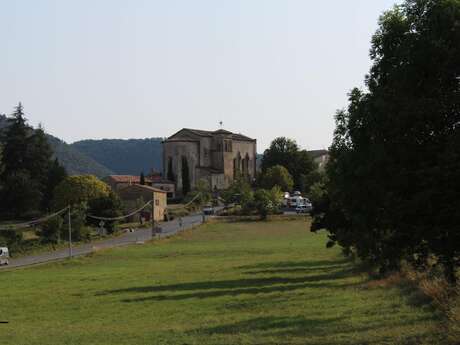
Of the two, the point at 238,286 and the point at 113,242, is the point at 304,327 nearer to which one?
the point at 238,286

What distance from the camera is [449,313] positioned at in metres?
15.8

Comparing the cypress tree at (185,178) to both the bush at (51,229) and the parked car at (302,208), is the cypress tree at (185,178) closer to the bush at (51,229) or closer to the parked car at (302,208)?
the parked car at (302,208)

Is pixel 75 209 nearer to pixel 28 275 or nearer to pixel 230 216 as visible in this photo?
pixel 230 216

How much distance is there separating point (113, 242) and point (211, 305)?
47.7 meters

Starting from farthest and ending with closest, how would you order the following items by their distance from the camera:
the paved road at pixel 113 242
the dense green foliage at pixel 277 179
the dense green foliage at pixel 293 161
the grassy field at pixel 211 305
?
1. the dense green foliage at pixel 293 161
2. the dense green foliage at pixel 277 179
3. the paved road at pixel 113 242
4. the grassy field at pixel 211 305

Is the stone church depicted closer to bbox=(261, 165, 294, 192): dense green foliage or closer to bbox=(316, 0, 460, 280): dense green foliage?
bbox=(261, 165, 294, 192): dense green foliage

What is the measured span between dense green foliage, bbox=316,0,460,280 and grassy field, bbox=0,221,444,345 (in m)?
2.05

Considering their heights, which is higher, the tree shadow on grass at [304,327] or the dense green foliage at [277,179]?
the dense green foliage at [277,179]

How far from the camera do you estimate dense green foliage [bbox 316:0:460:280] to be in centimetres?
1706

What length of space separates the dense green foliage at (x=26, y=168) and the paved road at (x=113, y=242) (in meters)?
17.7

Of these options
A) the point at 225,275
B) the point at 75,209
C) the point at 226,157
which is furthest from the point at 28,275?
the point at 226,157

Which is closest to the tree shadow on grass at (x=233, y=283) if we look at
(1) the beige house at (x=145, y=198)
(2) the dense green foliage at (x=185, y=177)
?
(1) the beige house at (x=145, y=198)

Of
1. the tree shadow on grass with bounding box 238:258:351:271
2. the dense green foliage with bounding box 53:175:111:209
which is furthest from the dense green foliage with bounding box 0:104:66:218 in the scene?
the tree shadow on grass with bounding box 238:258:351:271

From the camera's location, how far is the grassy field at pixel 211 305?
16516mm
